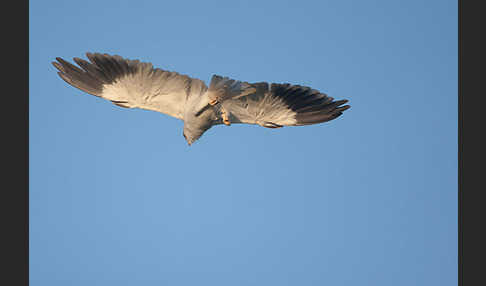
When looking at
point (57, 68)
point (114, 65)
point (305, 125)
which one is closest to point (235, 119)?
point (305, 125)

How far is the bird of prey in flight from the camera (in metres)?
9.95

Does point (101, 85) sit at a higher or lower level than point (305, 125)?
higher

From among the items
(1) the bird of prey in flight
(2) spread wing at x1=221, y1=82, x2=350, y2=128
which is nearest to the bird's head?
(1) the bird of prey in flight

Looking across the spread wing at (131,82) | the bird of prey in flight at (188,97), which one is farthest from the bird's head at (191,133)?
the spread wing at (131,82)

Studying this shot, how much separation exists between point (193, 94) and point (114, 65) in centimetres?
136

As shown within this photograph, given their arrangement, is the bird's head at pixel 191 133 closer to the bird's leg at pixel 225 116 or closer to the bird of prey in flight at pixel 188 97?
the bird of prey in flight at pixel 188 97

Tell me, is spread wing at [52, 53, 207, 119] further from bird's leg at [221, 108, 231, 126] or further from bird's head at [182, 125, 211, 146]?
bird's leg at [221, 108, 231, 126]

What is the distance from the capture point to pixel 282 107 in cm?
1035

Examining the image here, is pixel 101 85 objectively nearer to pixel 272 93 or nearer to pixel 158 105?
pixel 158 105

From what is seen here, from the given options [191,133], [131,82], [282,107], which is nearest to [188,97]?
[191,133]

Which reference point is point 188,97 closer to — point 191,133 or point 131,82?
point 191,133

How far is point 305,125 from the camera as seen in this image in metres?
10.5

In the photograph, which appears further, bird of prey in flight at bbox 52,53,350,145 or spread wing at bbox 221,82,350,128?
spread wing at bbox 221,82,350,128

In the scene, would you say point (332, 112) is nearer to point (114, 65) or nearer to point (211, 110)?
point (211, 110)
